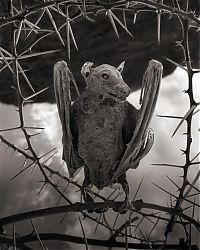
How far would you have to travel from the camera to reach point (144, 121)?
0.79 meters

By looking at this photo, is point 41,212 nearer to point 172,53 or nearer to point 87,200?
point 87,200

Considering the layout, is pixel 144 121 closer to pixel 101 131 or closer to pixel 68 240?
pixel 101 131

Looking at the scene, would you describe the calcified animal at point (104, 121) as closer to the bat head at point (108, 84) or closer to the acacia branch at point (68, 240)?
the bat head at point (108, 84)

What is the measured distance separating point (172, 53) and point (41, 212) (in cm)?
62

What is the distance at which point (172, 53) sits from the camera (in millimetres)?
1304

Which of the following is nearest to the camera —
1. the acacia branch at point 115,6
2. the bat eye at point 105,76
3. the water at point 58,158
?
the acacia branch at point 115,6

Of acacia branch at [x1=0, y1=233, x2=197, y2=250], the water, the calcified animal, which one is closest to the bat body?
the calcified animal

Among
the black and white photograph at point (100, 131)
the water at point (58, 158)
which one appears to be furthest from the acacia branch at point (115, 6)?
the water at point (58, 158)

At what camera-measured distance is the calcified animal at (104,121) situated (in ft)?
2.59

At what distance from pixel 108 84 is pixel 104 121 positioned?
0.06 metres

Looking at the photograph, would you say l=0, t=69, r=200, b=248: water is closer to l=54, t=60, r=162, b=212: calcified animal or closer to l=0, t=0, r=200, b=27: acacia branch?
l=54, t=60, r=162, b=212: calcified animal

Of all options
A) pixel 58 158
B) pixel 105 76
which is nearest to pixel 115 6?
pixel 105 76

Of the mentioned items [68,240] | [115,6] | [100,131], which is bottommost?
[68,240]

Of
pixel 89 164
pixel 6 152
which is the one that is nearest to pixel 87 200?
pixel 89 164
